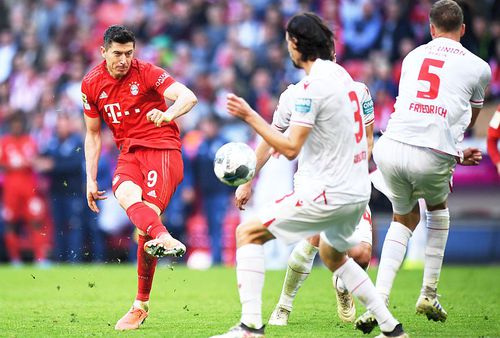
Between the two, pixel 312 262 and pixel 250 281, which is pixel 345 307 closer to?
pixel 312 262

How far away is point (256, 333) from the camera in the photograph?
22.7ft

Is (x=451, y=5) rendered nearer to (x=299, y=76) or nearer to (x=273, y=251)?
(x=273, y=251)

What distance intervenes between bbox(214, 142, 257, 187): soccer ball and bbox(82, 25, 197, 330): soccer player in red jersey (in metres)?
1.35

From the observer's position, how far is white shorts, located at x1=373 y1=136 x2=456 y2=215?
27.1ft

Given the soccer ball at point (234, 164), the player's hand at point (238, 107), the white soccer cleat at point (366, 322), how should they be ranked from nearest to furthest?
the player's hand at point (238, 107), the soccer ball at point (234, 164), the white soccer cleat at point (366, 322)

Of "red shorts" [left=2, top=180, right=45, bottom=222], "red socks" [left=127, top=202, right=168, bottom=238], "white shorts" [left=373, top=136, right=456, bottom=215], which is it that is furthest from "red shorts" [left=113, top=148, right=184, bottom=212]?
"red shorts" [left=2, top=180, right=45, bottom=222]

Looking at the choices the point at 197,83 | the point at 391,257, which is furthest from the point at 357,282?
the point at 197,83

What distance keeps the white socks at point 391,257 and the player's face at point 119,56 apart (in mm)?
2786

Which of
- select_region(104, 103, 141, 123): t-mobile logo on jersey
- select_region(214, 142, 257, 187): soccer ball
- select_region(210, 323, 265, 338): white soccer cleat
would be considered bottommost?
select_region(210, 323, 265, 338): white soccer cleat

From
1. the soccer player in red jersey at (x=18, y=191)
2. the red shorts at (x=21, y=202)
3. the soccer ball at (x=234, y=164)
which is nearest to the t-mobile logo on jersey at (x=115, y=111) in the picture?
the soccer ball at (x=234, y=164)

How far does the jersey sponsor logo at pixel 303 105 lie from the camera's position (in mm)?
6766

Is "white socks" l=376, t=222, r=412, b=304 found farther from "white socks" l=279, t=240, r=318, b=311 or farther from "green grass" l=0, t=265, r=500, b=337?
"white socks" l=279, t=240, r=318, b=311

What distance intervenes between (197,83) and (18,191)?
408cm

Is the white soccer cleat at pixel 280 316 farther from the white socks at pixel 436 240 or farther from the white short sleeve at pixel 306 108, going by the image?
the white short sleeve at pixel 306 108
